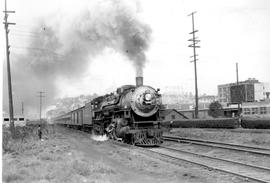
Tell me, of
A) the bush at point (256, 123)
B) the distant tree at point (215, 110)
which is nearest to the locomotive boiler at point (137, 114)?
the bush at point (256, 123)

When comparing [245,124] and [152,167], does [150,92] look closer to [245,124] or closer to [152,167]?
[152,167]

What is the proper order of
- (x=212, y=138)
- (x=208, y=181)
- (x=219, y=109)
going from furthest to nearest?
(x=219, y=109)
(x=212, y=138)
(x=208, y=181)

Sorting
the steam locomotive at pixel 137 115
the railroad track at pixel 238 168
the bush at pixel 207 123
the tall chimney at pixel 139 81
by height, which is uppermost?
the tall chimney at pixel 139 81

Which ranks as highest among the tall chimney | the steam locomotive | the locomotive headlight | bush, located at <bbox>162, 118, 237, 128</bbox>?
the tall chimney

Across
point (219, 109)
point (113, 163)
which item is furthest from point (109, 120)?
point (219, 109)

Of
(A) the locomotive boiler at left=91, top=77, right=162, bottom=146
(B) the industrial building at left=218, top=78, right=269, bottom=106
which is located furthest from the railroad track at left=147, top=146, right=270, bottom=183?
(B) the industrial building at left=218, top=78, right=269, bottom=106

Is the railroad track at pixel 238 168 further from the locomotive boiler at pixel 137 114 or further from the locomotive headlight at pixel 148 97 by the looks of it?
the locomotive headlight at pixel 148 97

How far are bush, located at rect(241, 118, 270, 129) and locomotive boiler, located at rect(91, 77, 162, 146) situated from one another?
14.9 m

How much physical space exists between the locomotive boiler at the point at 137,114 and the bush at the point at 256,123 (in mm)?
14908

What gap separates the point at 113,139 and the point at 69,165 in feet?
39.8

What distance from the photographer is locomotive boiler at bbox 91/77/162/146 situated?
21.0 m

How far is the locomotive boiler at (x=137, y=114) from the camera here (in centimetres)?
2105

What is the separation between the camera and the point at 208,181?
1043 cm

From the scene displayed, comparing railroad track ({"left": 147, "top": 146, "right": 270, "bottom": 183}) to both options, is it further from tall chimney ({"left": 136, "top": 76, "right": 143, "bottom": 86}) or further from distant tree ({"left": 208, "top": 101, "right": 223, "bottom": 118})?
distant tree ({"left": 208, "top": 101, "right": 223, "bottom": 118})
